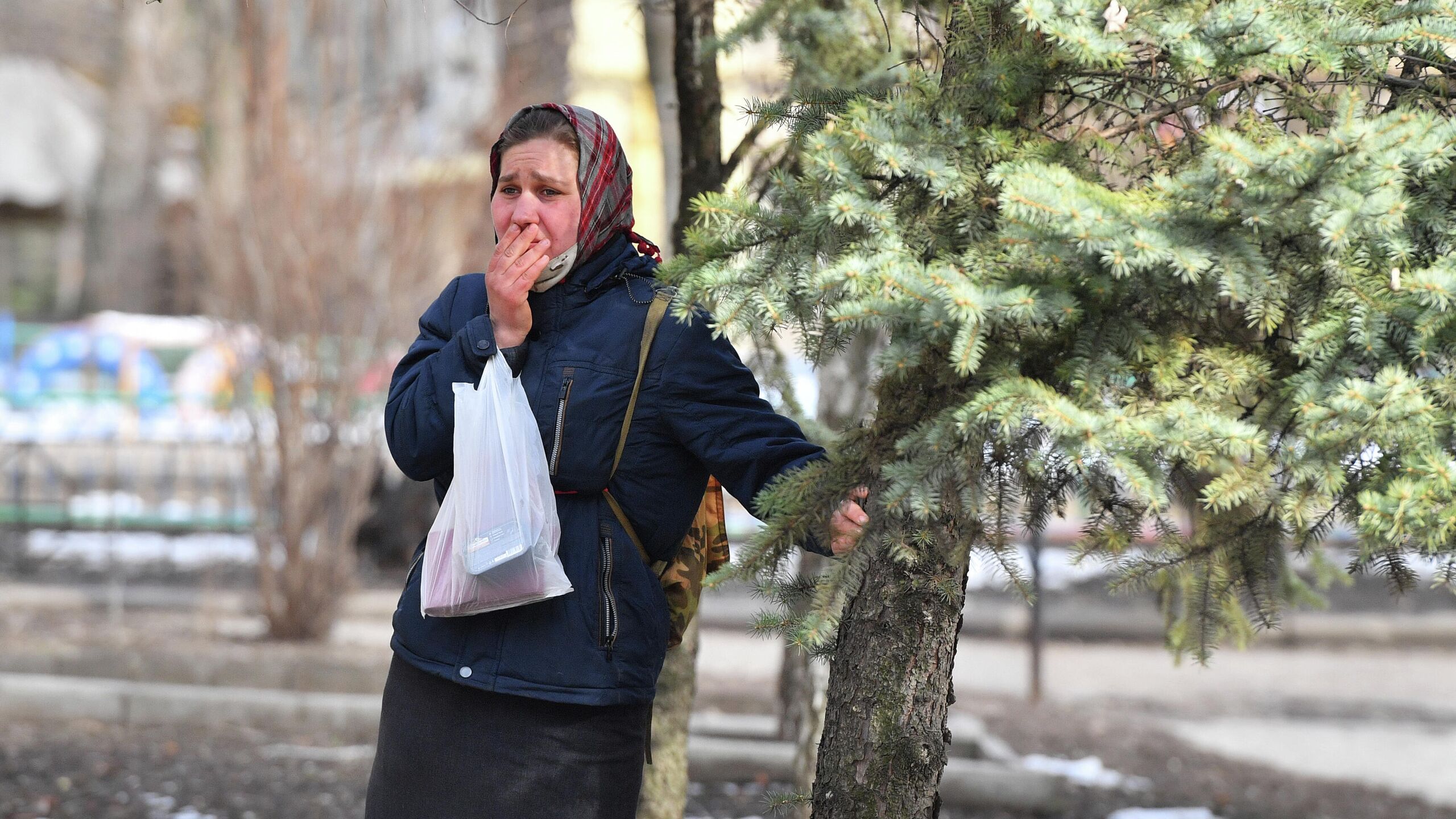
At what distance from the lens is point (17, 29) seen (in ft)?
58.6

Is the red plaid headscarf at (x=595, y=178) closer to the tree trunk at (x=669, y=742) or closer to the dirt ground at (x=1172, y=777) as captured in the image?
the tree trunk at (x=669, y=742)

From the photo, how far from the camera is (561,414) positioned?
6.95ft

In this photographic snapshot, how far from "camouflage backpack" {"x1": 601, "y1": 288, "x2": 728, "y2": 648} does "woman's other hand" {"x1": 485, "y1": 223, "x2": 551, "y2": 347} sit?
7.7 inches

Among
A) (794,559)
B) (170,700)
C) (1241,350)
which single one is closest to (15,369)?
(170,700)

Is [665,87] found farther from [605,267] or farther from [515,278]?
[515,278]

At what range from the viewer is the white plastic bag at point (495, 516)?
2018 mm

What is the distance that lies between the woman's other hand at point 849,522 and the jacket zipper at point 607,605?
0.35 meters

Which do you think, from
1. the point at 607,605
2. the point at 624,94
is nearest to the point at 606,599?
the point at 607,605

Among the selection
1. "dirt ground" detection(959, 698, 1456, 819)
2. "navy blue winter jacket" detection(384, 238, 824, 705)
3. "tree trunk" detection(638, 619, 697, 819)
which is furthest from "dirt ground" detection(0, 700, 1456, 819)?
"navy blue winter jacket" detection(384, 238, 824, 705)

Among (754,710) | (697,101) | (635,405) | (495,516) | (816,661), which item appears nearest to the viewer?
(495,516)

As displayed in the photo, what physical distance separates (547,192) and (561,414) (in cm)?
36

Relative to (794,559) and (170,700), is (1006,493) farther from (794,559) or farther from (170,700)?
(170,700)

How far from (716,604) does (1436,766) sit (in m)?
5.20

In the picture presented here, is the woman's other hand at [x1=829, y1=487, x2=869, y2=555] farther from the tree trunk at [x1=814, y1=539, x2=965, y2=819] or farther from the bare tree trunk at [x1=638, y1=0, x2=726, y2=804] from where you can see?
the bare tree trunk at [x1=638, y1=0, x2=726, y2=804]
